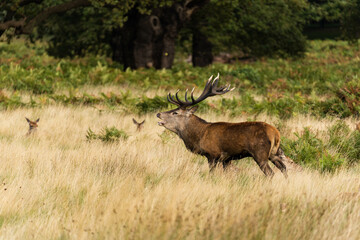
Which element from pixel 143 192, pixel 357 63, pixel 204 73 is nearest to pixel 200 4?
pixel 204 73

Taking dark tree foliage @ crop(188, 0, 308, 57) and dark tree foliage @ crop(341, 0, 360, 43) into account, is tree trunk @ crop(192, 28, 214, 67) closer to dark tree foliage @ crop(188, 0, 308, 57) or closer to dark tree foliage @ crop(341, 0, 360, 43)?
dark tree foliage @ crop(188, 0, 308, 57)

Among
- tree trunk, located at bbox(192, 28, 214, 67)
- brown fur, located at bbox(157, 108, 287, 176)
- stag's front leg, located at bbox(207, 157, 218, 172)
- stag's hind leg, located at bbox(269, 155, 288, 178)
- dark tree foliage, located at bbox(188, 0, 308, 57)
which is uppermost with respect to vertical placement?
brown fur, located at bbox(157, 108, 287, 176)

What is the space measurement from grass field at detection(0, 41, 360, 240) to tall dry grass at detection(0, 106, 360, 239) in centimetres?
1

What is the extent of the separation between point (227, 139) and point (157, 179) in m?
1.00

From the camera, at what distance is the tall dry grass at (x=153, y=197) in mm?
3613

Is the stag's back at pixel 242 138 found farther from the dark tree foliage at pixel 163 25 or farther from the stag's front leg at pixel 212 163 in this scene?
the dark tree foliage at pixel 163 25

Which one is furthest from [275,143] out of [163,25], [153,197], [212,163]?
[163,25]

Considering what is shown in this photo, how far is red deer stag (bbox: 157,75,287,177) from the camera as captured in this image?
18.0 feet

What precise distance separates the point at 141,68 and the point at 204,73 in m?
2.75

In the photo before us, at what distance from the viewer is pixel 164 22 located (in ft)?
64.7

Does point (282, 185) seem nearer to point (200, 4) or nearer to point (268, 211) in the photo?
point (268, 211)

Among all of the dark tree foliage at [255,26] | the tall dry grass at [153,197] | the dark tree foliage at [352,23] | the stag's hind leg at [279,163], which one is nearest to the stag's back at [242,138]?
the stag's hind leg at [279,163]

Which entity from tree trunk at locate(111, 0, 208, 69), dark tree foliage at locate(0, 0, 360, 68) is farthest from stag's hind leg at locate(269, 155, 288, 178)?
tree trunk at locate(111, 0, 208, 69)

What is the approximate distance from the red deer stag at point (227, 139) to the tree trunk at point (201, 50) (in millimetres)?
20675
